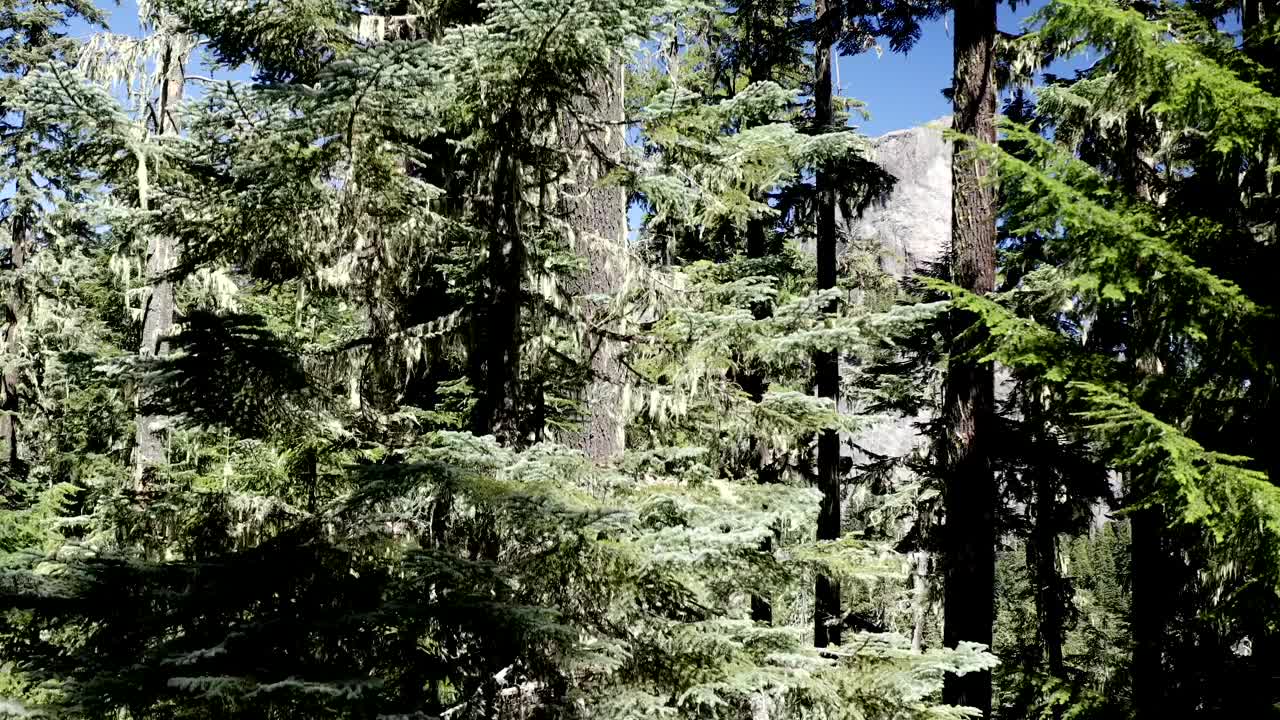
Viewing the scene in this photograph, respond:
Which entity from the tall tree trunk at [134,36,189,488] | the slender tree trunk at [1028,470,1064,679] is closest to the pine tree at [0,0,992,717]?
the tall tree trunk at [134,36,189,488]

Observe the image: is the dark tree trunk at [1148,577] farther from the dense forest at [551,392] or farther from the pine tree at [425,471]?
the pine tree at [425,471]

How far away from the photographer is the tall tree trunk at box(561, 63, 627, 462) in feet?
17.1

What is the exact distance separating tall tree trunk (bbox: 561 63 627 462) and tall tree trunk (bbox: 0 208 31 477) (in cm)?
1431

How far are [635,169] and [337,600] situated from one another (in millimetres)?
2986

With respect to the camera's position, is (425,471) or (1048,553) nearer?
(425,471)

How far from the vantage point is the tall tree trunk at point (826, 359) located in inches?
472

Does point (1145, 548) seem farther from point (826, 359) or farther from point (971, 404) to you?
point (971, 404)

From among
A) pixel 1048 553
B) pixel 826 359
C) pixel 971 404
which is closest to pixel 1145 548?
pixel 1048 553

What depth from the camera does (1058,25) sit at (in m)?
4.54

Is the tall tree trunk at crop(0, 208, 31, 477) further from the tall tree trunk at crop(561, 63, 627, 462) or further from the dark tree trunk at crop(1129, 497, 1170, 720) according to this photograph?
the dark tree trunk at crop(1129, 497, 1170, 720)

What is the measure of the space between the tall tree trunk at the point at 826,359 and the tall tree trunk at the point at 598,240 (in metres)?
6.47

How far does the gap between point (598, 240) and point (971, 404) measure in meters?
3.50

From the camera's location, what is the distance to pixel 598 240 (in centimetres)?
536

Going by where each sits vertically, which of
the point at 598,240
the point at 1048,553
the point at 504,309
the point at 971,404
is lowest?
the point at 1048,553
